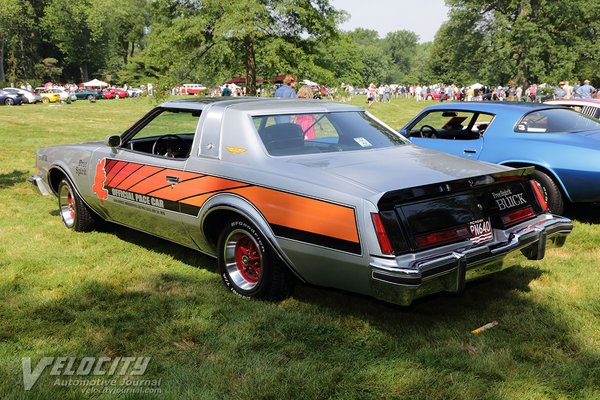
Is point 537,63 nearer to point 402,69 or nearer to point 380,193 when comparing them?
point 380,193

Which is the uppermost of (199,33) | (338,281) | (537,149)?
(199,33)

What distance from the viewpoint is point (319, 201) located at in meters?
3.43

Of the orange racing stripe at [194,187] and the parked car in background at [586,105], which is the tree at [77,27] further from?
the orange racing stripe at [194,187]

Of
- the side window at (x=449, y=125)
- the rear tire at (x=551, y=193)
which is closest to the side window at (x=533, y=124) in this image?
the rear tire at (x=551, y=193)

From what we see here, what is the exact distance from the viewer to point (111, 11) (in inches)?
3095

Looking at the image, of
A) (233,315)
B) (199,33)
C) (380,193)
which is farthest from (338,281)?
(199,33)

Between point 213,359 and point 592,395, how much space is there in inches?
83.0

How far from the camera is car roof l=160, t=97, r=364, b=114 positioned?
175 inches

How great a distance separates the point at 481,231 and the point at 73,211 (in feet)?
14.5

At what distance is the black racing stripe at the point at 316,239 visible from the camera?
129 inches

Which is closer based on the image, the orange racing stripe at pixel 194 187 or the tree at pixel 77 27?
the orange racing stripe at pixel 194 187

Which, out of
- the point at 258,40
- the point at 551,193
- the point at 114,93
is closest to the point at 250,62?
the point at 258,40

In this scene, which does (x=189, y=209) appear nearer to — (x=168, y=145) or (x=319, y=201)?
(x=319, y=201)
